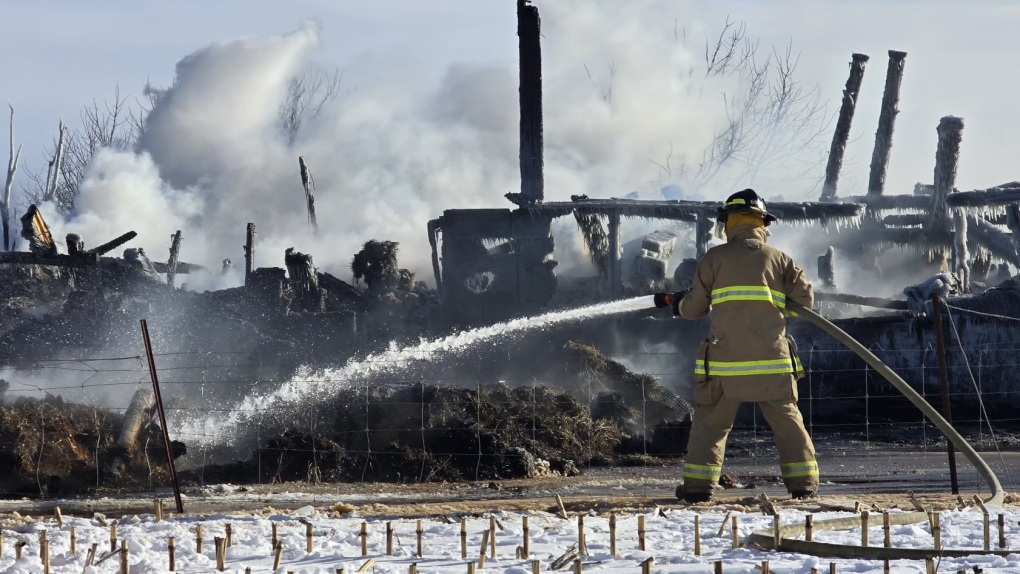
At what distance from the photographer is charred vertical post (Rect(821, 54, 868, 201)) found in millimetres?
30203

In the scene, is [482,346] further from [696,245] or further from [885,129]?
[885,129]

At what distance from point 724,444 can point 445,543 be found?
6.34 ft

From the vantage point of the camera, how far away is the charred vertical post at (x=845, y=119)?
3020cm

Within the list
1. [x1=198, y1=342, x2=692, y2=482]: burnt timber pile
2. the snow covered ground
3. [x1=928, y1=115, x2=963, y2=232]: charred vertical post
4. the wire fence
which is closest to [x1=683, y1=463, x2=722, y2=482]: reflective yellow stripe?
the snow covered ground

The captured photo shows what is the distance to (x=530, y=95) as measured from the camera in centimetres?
2550

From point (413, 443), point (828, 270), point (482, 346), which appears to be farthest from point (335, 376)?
point (828, 270)

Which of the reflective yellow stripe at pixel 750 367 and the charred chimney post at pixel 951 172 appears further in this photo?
the charred chimney post at pixel 951 172

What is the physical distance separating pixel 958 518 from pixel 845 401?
9.79m

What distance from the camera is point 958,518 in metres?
6.15

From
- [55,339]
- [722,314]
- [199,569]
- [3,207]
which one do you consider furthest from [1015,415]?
[3,207]

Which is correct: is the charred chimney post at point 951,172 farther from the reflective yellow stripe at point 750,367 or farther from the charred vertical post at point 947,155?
the reflective yellow stripe at point 750,367

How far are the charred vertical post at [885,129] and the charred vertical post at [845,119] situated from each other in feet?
2.80

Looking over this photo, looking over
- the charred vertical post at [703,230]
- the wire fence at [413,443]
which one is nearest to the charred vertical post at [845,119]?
the charred vertical post at [703,230]

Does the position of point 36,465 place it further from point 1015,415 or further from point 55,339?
point 1015,415
